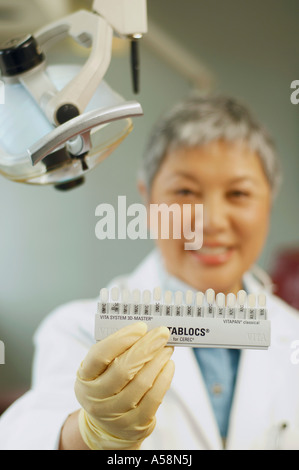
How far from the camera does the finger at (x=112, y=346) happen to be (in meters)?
0.61

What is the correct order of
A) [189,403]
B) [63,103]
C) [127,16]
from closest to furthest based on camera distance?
[63,103], [127,16], [189,403]

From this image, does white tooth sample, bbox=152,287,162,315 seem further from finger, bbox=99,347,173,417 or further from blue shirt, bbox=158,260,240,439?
blue shirt, bbox=158,260,240,439

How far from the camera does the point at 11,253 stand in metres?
0.94

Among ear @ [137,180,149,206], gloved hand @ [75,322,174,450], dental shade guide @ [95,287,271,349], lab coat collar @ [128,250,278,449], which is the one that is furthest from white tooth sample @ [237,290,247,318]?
ear @ [137,180,149,206]

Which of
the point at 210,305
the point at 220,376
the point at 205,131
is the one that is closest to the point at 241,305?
the point at 210,305

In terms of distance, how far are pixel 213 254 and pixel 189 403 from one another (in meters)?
0.29

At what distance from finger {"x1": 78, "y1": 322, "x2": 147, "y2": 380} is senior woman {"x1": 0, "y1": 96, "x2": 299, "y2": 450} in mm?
130

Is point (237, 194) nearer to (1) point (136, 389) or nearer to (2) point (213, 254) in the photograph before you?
(2) point (213, 254)

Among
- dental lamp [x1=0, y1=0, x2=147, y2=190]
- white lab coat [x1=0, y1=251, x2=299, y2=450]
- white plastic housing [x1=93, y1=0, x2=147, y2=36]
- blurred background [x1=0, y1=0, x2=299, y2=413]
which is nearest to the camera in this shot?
dental lamp [x1=0, y1=0, x2=147, y2=190]

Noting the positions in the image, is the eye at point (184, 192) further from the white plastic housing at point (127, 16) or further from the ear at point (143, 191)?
the white plastic housing at point (127, 16)

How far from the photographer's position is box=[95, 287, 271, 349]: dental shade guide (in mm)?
635

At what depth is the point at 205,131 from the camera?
0.90 meters
